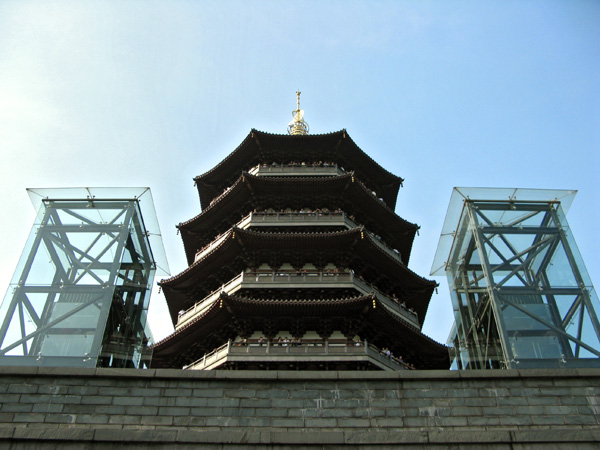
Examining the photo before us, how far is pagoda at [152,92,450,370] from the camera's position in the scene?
20.2m

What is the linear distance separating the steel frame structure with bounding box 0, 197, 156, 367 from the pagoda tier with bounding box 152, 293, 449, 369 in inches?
180

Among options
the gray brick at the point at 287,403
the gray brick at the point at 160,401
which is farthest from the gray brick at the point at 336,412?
the gray brick at the point at 160,401

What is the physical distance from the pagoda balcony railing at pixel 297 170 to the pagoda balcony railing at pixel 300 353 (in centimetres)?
905

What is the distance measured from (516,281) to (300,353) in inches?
322

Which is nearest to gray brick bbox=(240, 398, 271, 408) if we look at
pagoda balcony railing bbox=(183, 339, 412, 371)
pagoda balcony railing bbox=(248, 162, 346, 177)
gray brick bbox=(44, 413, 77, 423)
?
gray brick bbox=(44, 413, 77, 423)

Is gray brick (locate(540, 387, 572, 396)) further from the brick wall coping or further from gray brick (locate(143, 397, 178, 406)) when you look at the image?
gray brick (locate(143, 397, 178, 406))

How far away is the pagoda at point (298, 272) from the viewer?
2022 centimetres

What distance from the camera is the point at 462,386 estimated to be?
10.4 meters

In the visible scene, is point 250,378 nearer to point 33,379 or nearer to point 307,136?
point 33,379

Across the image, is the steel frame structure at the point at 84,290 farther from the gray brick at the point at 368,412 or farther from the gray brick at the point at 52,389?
the gray brick at the point at 368,412

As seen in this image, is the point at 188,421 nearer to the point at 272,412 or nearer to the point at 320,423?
the point at 272,412

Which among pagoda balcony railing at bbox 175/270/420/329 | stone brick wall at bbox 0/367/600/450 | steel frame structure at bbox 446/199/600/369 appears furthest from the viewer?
pagoda balcony railing at bbox 175/270/420/329

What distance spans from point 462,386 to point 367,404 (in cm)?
167

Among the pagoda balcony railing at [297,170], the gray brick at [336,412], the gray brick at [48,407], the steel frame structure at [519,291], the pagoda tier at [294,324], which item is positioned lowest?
the gray brick at [336,412]
